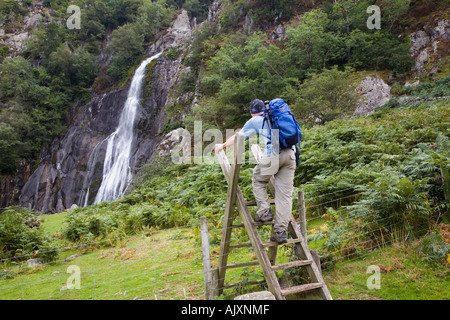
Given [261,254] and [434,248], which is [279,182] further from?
[434,248]

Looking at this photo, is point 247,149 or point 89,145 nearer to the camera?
point 247,149

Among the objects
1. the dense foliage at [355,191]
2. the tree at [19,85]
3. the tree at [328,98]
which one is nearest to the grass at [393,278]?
the dense foliage at [355,191]

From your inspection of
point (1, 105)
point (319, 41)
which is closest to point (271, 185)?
point (319, 41)

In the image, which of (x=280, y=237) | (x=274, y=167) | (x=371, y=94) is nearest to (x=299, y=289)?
(x=280, y=237)

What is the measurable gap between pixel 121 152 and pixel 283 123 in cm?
3205

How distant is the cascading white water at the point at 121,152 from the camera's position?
2906 cm

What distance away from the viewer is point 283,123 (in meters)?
3.52

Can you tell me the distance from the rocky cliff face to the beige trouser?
2877 centimetres

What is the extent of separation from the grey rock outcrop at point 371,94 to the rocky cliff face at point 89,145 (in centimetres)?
2181

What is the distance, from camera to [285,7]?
36.0 metres

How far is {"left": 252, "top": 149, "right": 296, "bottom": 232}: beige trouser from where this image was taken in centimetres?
361
